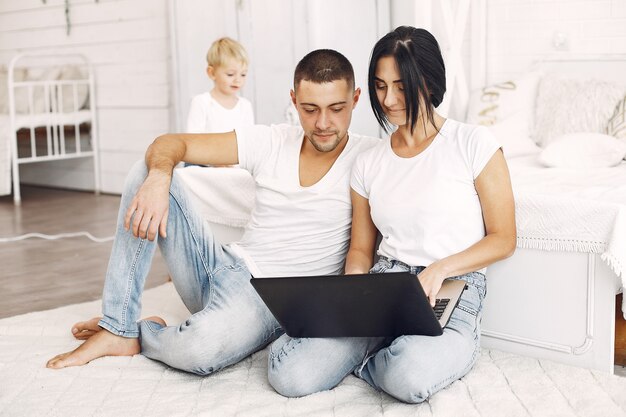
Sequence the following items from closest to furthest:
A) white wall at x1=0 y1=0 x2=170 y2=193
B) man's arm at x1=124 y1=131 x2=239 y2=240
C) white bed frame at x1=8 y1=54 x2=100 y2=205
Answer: man's arm at x1=124 y1=131 x2=239 y2=240, white wall at x1=0 y1=0 x2=170 y2=193, white bed frame at x1=8 y1=54 x2=100 y2=205

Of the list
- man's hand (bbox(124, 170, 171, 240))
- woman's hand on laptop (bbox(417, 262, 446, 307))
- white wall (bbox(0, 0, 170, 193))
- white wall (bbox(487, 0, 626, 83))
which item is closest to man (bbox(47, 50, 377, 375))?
man's hand (bbox(124, 170, 171, 240))

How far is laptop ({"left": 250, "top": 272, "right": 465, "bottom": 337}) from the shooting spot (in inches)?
64.5

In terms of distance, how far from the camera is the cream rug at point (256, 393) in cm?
177

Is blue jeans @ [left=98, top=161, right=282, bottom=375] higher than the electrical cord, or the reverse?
blue jeans @ [left=98, top=161, right=282, bottom=375]

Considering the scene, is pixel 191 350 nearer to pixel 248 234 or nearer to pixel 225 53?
pixel 248 234

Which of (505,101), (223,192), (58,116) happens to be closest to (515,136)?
(505,101)

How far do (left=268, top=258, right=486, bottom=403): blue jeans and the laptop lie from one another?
1.7 inches

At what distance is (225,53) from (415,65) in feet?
6.06

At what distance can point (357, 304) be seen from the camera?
171 centimetres

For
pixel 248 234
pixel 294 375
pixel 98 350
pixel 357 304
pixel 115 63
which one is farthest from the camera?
pixel 115 63

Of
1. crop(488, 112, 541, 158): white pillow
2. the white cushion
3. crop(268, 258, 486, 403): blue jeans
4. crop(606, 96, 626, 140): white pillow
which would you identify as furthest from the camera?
crop(488, 112, 541, 158): white pillow

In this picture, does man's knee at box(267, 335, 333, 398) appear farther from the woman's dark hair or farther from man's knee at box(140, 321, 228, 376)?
the woman's dark hair

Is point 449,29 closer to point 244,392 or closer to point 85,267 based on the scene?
point 85,267

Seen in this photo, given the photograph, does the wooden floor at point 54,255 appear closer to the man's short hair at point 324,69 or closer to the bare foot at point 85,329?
the bare foot at point 85,329
